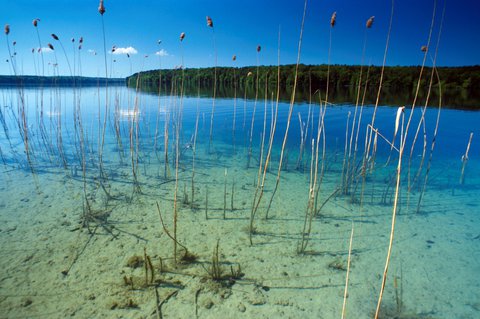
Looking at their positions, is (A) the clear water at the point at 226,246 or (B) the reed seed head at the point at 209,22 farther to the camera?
(B) the reed seed head at the point at 209,22

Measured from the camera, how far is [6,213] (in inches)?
155

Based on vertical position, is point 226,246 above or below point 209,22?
below

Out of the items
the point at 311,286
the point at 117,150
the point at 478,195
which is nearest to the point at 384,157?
the point at 478,195

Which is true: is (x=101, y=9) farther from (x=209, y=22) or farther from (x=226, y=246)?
(x=226, y=246)

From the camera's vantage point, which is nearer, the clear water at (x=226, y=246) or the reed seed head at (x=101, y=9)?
the clear water at (x=226, y=246)

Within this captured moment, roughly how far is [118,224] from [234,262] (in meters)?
1.81

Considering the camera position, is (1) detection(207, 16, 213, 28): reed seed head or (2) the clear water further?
(1) detection(207, 16, 213, 28): reed seed head

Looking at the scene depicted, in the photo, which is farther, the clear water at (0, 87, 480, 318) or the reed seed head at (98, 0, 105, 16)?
the reed seed head at (98, 0, 105, 16)

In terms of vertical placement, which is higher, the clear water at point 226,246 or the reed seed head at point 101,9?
the reed seed head at point 101,9

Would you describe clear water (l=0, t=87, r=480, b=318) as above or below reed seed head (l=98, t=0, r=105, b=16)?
below

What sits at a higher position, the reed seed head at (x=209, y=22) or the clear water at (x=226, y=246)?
the reed seed head at (x=209, y=22)

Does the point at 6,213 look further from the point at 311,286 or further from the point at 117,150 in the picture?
the point at 311,286

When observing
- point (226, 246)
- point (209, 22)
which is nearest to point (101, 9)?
point (209, 22)

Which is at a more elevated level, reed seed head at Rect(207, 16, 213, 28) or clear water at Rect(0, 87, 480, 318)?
reed seed head at Rect(207, 16, 213, 28)
